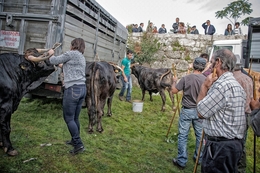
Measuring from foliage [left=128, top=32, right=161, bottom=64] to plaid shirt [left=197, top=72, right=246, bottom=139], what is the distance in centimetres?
1056

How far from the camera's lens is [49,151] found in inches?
137

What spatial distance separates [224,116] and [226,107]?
Answer: 0.10 metres

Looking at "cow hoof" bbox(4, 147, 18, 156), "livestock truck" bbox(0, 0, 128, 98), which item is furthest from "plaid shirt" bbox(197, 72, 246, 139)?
"livestock truck" bbox(0, 0, 128, 98)

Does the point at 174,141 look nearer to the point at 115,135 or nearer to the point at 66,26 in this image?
the point at 115,135

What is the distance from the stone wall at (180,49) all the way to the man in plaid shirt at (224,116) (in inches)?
389

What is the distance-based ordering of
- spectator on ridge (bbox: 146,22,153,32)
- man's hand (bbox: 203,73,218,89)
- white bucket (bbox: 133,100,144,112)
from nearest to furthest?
man's hand (bbox: 203,73,218,89)
white bucket (bbox: 133,100,144,112)
spectator on ridge (bbox: 146,22,153,32)

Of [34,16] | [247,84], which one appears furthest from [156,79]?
[34,16]

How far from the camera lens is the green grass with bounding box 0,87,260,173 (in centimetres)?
314

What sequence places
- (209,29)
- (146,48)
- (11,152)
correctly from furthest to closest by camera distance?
(146,48) → (209,29) → (11,152)

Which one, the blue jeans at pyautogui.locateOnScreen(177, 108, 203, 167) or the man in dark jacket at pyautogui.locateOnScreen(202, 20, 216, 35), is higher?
the man in dark jacket at pyautogui.locateOnScreen(202, 20, 216, 35)

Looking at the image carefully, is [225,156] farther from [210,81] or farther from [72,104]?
[72,104]

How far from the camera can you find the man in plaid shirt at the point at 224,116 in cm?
200

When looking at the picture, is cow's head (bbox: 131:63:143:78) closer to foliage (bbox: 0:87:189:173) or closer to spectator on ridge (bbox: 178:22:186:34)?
foliage (bbox: 0:87:189:173)

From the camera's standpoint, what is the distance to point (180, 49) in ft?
41.4
